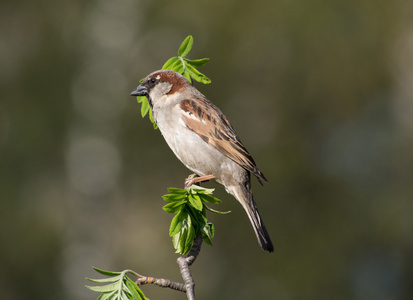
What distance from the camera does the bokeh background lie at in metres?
15.4

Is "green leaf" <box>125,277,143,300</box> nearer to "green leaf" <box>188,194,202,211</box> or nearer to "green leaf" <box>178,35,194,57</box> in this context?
"green leaf" <box>188,194,202,211</box>

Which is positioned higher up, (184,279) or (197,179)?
(197,179)

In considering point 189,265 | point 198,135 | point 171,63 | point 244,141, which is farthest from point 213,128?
point 244,141

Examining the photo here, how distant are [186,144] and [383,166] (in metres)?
13.5

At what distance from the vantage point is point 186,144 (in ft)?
14.0

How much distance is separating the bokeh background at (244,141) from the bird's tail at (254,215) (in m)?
10.8

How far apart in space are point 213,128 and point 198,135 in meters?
0.14

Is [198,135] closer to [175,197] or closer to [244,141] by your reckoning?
[175,197]

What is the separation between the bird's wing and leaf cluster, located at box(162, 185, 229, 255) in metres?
1.41

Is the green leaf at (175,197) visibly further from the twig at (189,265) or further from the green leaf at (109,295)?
the green leaf at (109,295)

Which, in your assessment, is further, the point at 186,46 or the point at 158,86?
the point at 158,86

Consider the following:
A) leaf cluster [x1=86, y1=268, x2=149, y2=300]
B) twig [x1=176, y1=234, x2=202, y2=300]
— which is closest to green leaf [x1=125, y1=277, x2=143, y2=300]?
leaf cluster [x1=86, y1=268, x2=149, y2=300]

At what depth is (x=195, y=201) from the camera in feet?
8.72

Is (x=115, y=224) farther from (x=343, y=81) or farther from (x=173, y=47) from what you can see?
(x=343, y=81)
